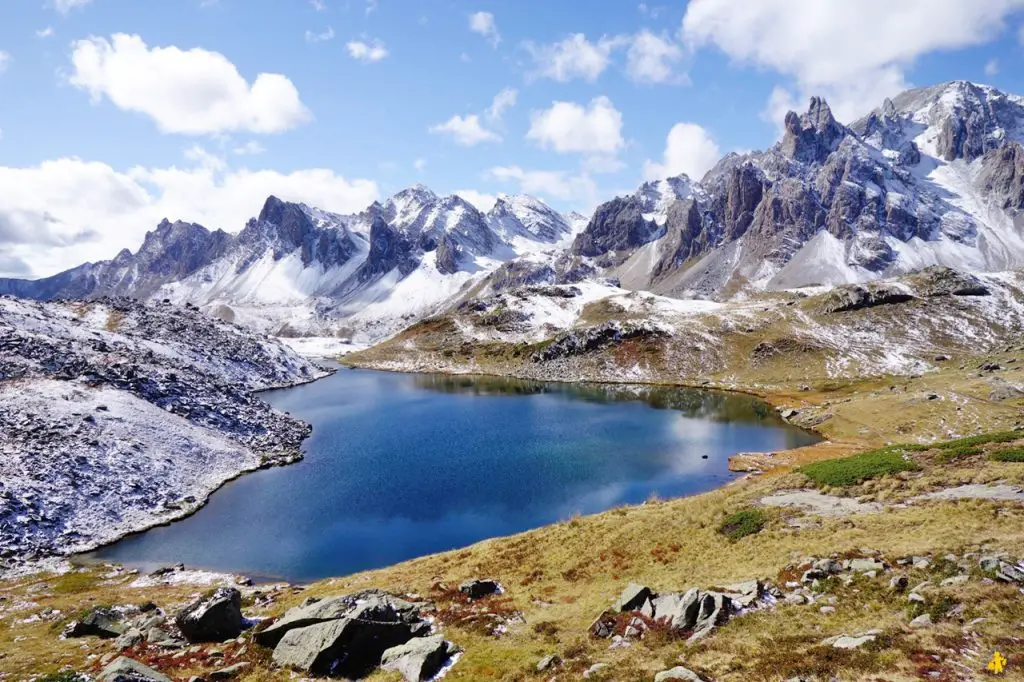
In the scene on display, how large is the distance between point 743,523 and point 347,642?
25745mm

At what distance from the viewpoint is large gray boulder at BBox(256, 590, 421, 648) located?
2702cm

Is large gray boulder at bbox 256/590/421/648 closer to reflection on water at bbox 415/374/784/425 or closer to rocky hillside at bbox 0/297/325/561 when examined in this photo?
rocky hillside at bbox 0/297/325/561

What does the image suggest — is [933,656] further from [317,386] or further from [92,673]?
[317,386]

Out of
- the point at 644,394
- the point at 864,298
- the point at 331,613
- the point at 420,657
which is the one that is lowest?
the point at 644,394

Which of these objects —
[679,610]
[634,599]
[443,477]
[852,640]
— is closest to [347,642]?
[634,599]

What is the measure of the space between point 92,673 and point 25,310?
348 ft

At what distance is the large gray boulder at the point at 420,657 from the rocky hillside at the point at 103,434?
154 feet

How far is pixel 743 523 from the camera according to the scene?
37.5 metres

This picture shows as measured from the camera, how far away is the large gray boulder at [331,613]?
27016 mm

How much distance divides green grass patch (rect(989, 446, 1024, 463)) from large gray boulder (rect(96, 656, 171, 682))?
51.1m

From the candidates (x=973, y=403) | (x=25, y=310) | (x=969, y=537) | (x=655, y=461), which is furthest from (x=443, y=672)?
(x=25, y=310)

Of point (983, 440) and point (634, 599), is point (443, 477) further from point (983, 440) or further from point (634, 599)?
point (983, 440)

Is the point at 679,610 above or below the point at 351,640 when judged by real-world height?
above

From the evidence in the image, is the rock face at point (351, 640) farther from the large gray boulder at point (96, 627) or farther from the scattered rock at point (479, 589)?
the large gray boulder at point (96, 627)
